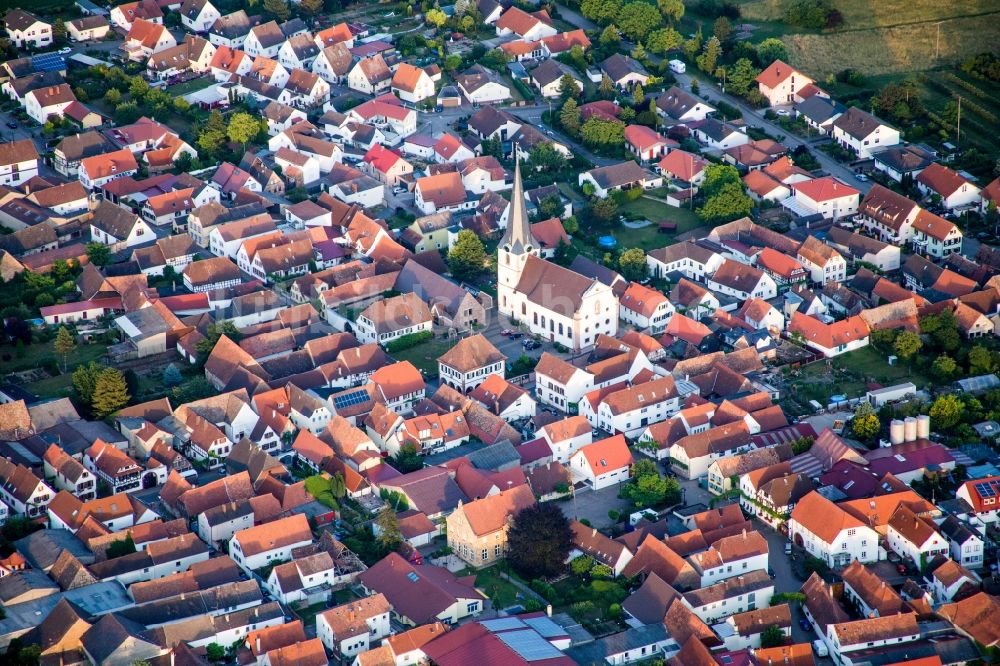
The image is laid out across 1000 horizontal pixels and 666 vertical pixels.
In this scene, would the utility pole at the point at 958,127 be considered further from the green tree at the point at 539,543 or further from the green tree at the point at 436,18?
the green tree at the point at 539,543

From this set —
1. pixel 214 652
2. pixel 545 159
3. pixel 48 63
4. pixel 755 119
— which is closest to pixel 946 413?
pixel 214 652

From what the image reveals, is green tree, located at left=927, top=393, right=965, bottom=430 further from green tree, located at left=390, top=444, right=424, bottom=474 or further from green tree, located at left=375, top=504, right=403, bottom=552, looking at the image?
green tree, located at left=375, top=504, right=403, bottom=552

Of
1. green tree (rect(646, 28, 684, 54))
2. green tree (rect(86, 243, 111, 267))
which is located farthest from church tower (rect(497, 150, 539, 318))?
green tree (rect(646, 28, 684, 54))

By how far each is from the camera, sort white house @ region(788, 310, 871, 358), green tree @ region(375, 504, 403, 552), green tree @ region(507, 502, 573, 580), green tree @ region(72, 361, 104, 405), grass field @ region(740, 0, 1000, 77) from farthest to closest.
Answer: grass field @ region(740, 0, 1000, 77) → white house @ region(788, 310, 871, 358) → green tree @ region(72, 361, 104, 405) → green tree @ region(375, 504, 403, 552) → green tree @ region(507, 502, 573, 580)

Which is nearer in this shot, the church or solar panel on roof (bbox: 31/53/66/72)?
the church

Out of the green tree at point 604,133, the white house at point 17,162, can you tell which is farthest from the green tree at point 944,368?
the white house at point 17,162

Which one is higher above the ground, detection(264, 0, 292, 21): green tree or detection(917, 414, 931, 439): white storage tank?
→ detection(917, 414, 931, 439): white storage tank

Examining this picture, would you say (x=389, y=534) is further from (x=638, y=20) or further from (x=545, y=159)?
(x=638, y=20)
